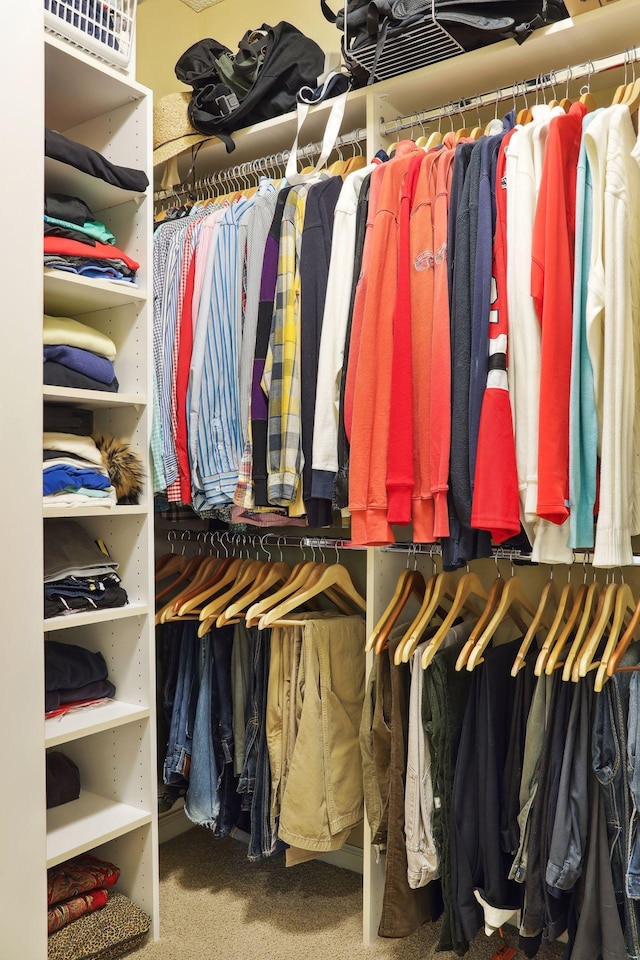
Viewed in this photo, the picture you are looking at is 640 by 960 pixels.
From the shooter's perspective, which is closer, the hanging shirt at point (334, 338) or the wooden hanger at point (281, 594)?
the hanging shirt at point (334, 338)

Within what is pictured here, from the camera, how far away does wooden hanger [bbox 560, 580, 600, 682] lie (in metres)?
1.61

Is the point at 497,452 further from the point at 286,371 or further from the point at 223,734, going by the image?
the point at 223,734

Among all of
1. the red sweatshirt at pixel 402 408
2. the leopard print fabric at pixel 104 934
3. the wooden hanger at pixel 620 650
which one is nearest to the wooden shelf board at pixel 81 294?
the red sweatshirt at pixel 402 408

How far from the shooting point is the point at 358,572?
8.10ft

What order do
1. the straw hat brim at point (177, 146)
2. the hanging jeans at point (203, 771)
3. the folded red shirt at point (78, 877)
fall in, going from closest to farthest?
the folded red shirt at point (78, 877) → the hanging jeans at point (203, 771) → the straw hat brim at point (177, 146)

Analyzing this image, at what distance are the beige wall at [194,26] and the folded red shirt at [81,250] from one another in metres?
1.18

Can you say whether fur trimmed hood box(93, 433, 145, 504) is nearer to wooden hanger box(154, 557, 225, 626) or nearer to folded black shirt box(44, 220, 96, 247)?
wooden hanger box(154, 557, 225, 626)

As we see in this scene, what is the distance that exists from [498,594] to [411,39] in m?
1.38

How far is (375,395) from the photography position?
1.74 meters

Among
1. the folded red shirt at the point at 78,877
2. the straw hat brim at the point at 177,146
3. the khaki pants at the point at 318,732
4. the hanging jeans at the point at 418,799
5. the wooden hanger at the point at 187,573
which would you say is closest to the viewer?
the hanging jeans at the point at 418,799

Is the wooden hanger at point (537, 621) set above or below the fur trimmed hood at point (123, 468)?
below

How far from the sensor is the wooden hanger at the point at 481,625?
5.67ft

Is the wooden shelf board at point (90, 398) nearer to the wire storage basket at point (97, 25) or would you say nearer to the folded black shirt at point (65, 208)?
the folded black shirt at point (65, 208)

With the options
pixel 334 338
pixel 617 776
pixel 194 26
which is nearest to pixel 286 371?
pixel 334 338
